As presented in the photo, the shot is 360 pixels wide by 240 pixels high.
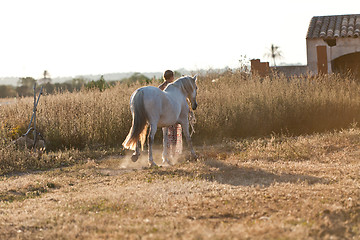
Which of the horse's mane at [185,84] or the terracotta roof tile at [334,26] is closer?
the horse's mane at [185,84]

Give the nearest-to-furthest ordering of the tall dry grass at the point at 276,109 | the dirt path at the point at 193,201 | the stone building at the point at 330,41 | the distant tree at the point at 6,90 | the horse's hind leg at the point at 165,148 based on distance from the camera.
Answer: the dirt path at the point at 193,201 → the horse's hind leg at the point at 165,148 → the tall dry grass at the point at 276,109 → the stone building at the point at 330,41 → the distant tree at the point at 6,90

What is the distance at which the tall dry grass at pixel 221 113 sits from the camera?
14438 mm

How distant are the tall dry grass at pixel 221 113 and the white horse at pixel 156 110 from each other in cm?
322

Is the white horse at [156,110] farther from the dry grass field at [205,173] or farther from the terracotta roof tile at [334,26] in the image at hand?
the terracotta roof tile at [334,26]

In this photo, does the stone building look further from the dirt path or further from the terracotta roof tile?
the dirt path

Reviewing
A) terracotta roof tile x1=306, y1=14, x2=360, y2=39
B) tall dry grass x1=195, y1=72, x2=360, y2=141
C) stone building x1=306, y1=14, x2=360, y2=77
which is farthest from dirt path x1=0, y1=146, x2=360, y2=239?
terracotta roof tile x1=306, y1=14, x2=360, y2=39

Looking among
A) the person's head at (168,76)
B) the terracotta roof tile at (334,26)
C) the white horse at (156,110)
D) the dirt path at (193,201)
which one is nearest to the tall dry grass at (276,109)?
the person's head at (168,76)

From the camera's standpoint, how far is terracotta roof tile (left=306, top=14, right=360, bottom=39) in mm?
22100

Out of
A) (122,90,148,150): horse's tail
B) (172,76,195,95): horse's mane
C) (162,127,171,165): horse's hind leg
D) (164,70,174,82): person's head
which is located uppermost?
(164,70,174,82): person's head

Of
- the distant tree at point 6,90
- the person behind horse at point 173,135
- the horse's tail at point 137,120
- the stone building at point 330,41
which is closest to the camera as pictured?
the horse's tail at point 137,120

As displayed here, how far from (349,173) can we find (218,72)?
13362mm

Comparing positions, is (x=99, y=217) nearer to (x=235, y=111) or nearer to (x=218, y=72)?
(x=235, y=111)

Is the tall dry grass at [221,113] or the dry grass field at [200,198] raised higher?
the tall dry grass at [221,113]

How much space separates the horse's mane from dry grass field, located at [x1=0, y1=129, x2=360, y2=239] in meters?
1.45
